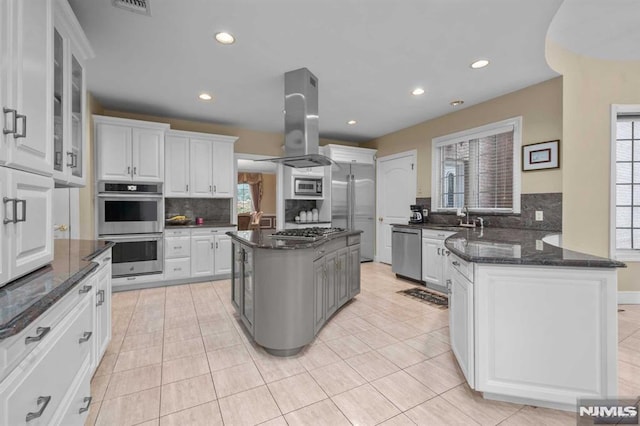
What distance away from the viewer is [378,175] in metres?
6.05

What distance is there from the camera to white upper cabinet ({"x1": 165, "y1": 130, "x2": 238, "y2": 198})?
443 cm

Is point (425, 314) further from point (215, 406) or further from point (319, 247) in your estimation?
point (215, 406)

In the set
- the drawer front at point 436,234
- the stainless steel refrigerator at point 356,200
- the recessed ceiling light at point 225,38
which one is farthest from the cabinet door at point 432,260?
the recessed ceiling light at point 225,38

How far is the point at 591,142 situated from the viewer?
334 centimetres

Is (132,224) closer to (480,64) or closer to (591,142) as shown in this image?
(480,64)

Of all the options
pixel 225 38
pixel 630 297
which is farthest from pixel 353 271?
pixel 630 297

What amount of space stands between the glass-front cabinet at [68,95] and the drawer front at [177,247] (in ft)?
7.72

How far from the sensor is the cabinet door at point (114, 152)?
152 inches

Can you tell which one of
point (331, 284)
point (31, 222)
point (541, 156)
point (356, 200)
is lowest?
point (331, 284)

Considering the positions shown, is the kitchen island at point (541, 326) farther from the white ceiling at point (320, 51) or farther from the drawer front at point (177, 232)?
the drawer front at point (177, 232)

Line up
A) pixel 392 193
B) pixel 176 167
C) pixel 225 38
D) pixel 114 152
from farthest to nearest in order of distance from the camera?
pixel 392 193, pixel 176 167, pixel 114 152, pixel 225 38

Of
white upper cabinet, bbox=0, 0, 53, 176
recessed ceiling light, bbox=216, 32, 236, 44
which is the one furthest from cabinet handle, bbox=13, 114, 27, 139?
recessed ceiling light, bbox=216, 32, 236, 44

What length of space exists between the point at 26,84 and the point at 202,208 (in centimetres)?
406

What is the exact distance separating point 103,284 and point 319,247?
65.7 inches
